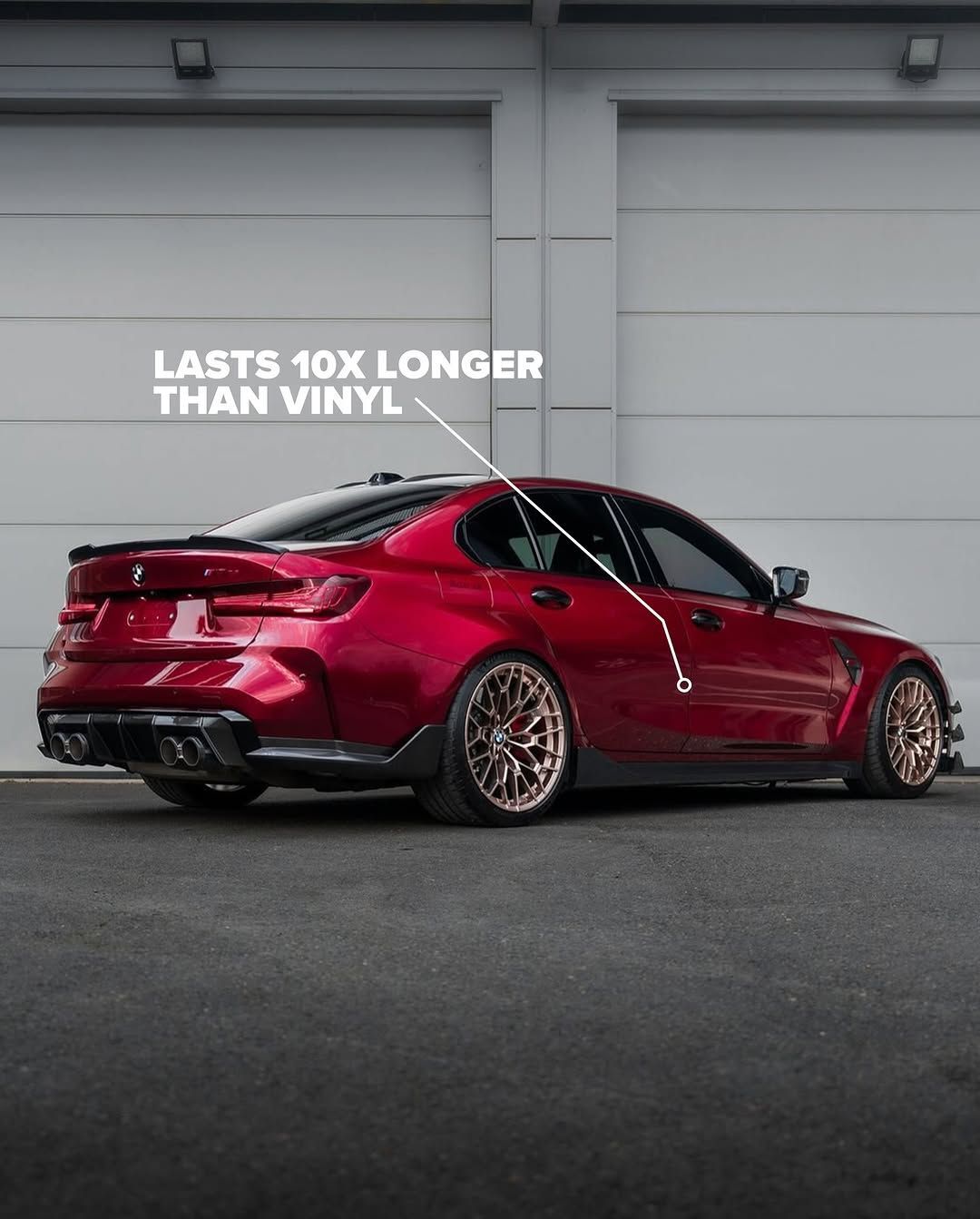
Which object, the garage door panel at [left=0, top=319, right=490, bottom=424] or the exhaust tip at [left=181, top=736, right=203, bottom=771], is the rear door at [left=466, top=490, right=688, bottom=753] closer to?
the exhaust tip at [left=181, top=736, right=203, bottom=771]

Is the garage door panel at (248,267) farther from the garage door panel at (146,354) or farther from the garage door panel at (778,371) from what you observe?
the garage door panel at (778,371)

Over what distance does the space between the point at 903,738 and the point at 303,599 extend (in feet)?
12.0

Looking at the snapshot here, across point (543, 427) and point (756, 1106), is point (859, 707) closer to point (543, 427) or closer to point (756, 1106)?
point (543, 427)

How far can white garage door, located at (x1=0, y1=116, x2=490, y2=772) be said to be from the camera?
1133cm

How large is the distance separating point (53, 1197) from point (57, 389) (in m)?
9.98

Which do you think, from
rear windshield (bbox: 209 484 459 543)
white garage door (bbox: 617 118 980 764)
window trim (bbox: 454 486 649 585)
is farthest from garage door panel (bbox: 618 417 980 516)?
rear windshield (bbox: 209 484 459 543)

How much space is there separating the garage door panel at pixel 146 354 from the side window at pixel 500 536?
198 inches

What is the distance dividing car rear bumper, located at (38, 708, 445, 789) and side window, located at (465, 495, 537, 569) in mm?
811

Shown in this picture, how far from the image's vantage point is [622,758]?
6.54 m

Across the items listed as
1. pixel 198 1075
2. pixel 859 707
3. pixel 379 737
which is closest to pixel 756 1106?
pixel 198 1075

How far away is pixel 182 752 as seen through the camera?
561 centimetres

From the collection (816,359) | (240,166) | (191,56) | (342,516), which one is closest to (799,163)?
(816,359)

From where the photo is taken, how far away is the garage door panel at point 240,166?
11555 mm

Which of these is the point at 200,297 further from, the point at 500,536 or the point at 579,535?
the point at 500,536
